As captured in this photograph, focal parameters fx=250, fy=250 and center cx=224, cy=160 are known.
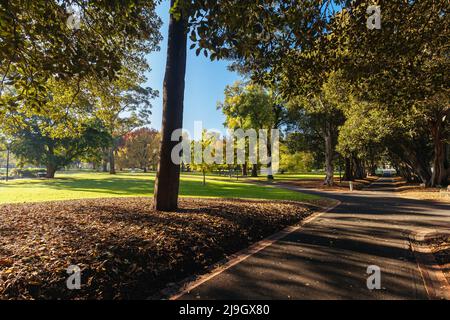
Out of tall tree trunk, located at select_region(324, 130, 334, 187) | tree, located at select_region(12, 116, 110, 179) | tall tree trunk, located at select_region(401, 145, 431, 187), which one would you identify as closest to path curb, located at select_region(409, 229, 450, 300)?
tall tree trunk, located at select_region(324, 130, 334, 187)

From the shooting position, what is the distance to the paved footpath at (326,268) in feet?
12.9

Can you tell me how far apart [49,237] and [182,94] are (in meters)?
5.37

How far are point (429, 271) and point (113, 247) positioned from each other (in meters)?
6.16

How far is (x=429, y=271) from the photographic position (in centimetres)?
492

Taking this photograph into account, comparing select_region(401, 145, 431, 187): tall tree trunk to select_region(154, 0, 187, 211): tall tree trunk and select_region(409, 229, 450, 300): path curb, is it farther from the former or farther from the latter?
select_region(154, 0, 187, 211): tall tree trunk

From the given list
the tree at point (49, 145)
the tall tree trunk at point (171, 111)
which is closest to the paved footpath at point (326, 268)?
the tall tree trunk at point (171, 111)

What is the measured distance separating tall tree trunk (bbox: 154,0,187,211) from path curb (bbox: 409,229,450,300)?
655 cm

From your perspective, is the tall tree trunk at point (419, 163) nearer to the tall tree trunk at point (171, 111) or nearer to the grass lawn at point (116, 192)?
the grass lawn at point (116, 192)

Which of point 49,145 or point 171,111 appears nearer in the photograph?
point 171,111

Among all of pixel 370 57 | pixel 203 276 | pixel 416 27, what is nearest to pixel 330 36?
pixel 370 57

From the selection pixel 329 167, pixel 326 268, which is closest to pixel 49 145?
pixel 329 167

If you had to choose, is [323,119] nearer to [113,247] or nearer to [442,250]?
[442,250]

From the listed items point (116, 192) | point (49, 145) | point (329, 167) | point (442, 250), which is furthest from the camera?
point (49, 145)
